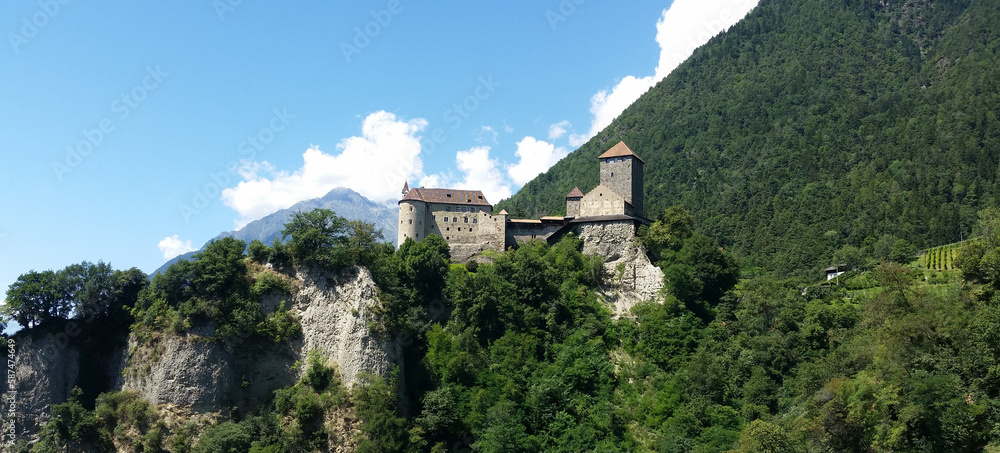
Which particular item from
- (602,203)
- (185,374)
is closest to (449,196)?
(602,203)

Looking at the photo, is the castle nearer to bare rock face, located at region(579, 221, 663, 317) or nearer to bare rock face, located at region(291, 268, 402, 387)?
bare rock face, located at region(579, 221, 663, 317)

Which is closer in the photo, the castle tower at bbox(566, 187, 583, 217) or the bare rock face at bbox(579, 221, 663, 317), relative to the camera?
the bare rock face at bbox(579, 221, 663, 317)

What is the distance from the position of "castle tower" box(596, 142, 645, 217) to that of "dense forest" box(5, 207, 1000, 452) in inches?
430

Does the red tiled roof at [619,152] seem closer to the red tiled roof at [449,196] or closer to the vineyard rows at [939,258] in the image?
the red tiled roof at [449,196]

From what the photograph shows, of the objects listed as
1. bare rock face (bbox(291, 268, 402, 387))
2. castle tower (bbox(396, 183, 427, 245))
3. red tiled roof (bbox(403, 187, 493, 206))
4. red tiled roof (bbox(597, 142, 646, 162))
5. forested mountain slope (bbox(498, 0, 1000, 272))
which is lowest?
bare rock face (bbox(291, 268, 402, 387))

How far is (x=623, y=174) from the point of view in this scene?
74812 mm

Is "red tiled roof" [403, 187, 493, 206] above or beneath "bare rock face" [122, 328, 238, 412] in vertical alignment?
above

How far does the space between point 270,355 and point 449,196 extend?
26.1 metres

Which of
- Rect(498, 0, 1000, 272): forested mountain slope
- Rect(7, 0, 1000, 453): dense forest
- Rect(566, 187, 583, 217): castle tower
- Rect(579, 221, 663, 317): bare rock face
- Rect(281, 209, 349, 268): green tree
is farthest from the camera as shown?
Rect(498, 0, 1000, 272): forested mountain slope

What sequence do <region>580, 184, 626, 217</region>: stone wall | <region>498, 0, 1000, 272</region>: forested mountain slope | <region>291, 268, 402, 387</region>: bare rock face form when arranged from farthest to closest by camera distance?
<region>498, 0, 1000, 272</region>: forested mountain slope → <region>580, 184, 626, 217</region>: stone wall → <region>291, 268, 402, 387</region>: bare rock face

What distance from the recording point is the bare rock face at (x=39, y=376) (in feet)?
167

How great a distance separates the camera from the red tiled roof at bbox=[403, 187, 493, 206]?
7319 cm

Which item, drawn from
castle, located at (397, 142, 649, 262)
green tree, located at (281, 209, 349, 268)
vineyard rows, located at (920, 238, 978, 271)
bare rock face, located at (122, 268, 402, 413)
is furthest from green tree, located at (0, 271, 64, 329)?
vineyard rows, located at (920, 238, 978, 271)

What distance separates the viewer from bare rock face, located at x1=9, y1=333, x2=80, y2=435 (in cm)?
5097
